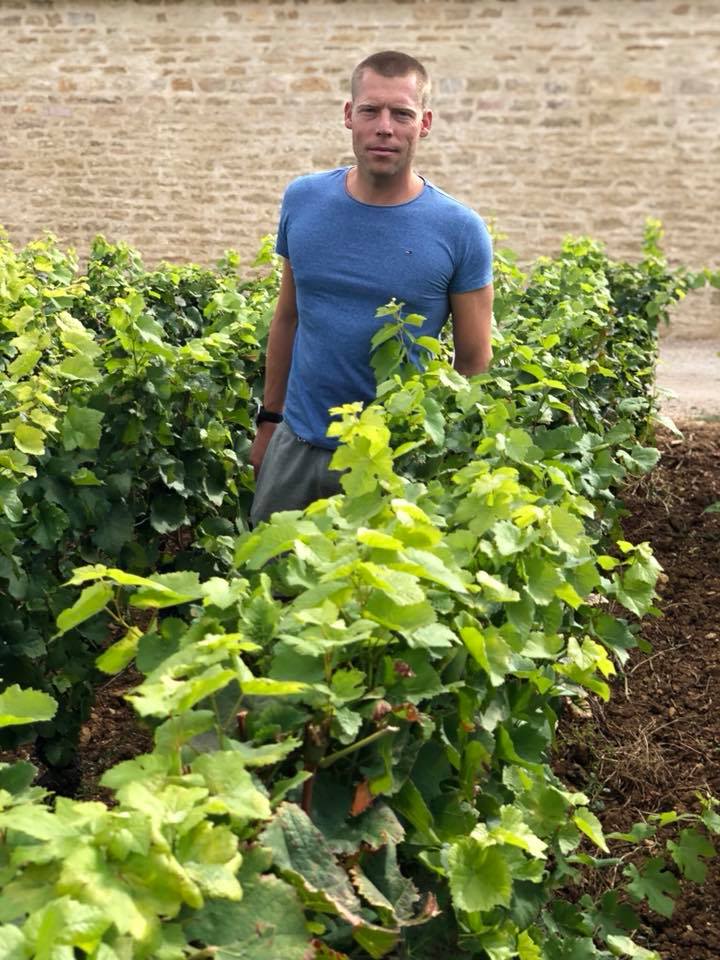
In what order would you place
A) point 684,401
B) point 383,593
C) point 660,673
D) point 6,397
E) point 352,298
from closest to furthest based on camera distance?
1. point 383,593
2. point 6,397
3. point 352,298
4. point 660,673
5. point 684,401

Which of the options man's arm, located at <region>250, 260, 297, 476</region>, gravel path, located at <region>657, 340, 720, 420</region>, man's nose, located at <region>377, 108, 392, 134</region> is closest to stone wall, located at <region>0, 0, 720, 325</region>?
gravel path, located at <region>657, 340, 720, 420</region>

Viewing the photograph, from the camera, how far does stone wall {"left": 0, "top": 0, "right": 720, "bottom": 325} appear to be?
13039 mm

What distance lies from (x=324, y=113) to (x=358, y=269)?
11076mm

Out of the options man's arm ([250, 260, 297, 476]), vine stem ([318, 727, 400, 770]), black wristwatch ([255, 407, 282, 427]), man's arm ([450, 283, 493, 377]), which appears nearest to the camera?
vine stem ([318, 727, 400, 770])

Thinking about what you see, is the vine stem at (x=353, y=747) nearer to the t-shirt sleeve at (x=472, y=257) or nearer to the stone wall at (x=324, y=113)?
the t-shirt sleeve at (x=472, y=257)

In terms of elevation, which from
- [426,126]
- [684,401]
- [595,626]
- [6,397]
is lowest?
[684,401]

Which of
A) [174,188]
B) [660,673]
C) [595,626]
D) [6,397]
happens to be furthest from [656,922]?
[174,188]

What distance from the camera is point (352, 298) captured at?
3217 millimetres

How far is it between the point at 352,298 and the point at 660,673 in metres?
2.07

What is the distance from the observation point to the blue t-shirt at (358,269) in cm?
316

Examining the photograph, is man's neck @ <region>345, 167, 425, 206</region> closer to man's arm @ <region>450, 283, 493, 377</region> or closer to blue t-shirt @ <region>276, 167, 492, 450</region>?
blue t-shirt @ <region>276, 167, 492, 450</region>

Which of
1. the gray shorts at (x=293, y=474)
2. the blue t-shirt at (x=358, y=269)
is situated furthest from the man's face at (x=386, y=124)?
the gray shorts at (x=293, y=474)

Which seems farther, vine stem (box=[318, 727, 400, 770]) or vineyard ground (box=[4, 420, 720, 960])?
vineyard ground (box=[4, 420, 720, 960])

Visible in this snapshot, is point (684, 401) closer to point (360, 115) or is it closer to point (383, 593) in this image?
point (360, 115)
